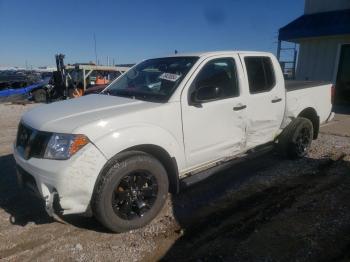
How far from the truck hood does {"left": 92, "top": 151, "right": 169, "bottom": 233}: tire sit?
47 cm

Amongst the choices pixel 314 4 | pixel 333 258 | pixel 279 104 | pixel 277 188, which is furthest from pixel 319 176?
pixel 314 4

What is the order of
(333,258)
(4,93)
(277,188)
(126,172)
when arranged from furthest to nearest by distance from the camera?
(4,93)
(277,188)
(126,172)
(333,258)

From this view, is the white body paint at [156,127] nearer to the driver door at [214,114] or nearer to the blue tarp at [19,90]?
the driver door at [214,114]

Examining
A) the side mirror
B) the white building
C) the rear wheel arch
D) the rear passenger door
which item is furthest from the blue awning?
the side mirror

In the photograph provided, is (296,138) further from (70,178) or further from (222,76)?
(70,178)

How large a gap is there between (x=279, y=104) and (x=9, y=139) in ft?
20.3

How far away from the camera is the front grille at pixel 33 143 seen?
312 centimetres

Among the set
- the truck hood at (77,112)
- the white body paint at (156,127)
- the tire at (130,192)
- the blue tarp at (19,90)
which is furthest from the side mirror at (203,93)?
the blue tarp at (19,90)

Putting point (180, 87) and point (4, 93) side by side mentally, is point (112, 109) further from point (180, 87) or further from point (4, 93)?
point (4, 93)

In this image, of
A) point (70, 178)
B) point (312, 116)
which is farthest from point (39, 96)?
point (70, 178)

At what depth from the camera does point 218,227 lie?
3572mm

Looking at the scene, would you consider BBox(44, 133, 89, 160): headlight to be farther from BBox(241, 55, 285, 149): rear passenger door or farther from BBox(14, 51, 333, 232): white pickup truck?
BBox(241, 55, 285, 149): rear passenger door

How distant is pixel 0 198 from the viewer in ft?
14.1

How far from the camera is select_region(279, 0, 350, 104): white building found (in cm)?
1154
